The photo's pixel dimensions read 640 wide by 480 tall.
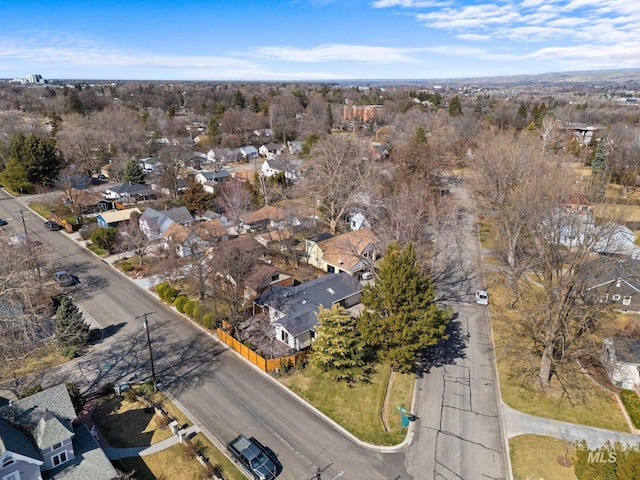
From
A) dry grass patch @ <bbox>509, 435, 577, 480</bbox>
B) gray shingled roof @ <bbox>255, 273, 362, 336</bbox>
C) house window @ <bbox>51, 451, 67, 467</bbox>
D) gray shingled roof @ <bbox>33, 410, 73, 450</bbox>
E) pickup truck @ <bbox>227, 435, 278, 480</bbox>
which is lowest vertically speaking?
dry grass patch @ <bbox>509, 435, 577, 480</bbox>

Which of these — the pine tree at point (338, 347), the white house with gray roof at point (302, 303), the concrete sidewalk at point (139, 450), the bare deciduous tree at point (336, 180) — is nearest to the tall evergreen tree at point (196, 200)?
the bare deciduous tree at point (336, 180)

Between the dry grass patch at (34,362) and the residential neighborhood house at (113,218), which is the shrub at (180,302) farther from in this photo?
the residential neighborhood house at (113,218)

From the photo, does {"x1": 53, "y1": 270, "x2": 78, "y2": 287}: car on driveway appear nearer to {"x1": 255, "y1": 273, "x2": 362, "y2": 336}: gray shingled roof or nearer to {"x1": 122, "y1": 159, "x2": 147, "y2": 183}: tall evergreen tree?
{"x1": 255, "y1": 273, "x2": 362, "y2": 336}: gray shingled roof

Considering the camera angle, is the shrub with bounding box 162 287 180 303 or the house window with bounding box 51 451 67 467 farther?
the shrub with bounding box 162 287 180 303

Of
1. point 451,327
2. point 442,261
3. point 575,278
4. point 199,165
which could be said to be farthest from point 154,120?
point 575,278

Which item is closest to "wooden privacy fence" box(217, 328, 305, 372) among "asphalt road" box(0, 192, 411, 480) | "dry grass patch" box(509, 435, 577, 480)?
"asphalt road" box(0, 192, 411, 480)

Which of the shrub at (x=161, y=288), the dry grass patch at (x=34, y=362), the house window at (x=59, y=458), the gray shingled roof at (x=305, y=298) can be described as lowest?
the dry grass patch at (x=34, y=362)

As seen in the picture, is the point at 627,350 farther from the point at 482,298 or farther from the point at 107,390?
the point at 107,390
